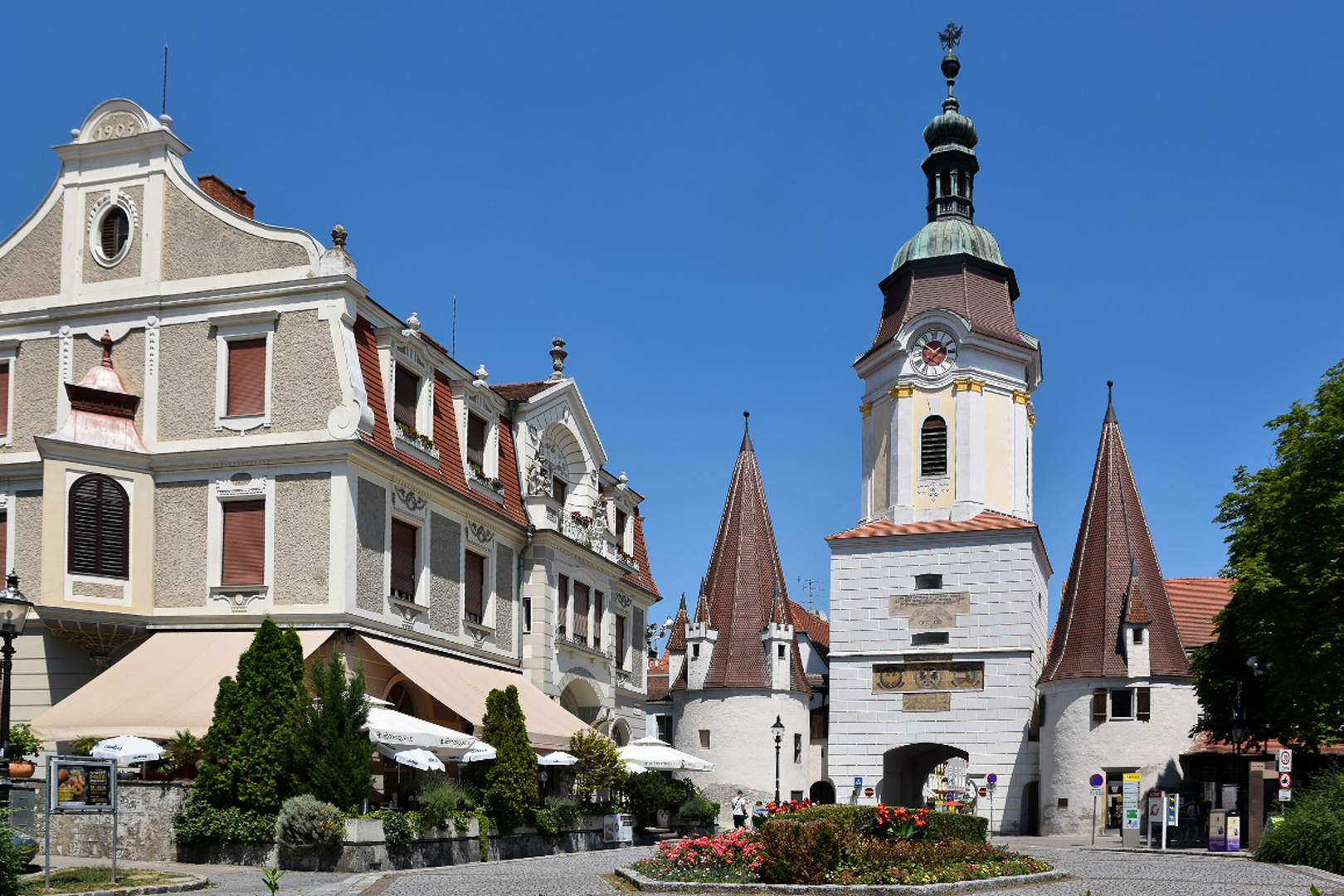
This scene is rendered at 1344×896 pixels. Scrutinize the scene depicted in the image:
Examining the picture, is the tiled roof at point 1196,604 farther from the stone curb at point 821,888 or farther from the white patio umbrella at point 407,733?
the stone curb at point 821,888

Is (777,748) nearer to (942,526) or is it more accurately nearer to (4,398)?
(942,526)

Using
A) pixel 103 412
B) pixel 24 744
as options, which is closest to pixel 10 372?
pixel 103 412

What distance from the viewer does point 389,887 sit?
18328 mm

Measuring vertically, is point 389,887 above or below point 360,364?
below

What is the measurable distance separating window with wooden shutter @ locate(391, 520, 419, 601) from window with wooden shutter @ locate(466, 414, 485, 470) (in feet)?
12.2

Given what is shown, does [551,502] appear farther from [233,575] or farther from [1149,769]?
[1149,769]

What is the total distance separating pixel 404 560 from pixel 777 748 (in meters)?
24.0

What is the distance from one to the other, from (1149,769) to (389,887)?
33.9 m

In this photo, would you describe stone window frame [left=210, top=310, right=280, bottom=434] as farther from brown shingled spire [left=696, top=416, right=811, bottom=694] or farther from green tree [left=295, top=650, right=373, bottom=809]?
brown shingled spire [left=696, top=416, right=811, bottom=694]

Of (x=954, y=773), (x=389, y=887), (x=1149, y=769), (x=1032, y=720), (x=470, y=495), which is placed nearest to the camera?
(x=389, y=887)

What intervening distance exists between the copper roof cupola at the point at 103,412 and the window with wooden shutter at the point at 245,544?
2.23 m

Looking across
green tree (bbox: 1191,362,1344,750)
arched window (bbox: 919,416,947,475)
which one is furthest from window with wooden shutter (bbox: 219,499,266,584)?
arched window (bbox: 919,416,947,475)

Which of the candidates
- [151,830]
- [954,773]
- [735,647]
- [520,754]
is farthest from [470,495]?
[954,773]

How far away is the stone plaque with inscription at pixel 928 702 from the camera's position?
52344 millimetres
